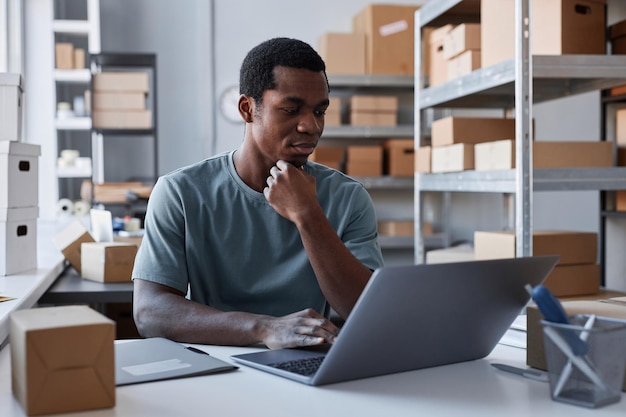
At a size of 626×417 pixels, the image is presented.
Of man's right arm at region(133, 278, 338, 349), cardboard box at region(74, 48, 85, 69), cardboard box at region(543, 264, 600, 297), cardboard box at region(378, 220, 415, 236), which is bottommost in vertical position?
cardboard box at region(543, 264, 600, 297)

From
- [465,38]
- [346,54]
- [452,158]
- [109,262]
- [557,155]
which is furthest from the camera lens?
[346,54]

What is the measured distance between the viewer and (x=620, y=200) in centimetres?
338

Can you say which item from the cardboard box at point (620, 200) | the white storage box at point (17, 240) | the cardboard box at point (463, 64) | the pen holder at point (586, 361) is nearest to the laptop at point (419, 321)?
the pen holder at point (586, 361)

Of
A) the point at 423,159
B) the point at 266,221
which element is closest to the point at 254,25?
the point at 423,159

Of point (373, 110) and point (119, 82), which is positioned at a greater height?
point (119, 82)

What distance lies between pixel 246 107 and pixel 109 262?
3.17 feet

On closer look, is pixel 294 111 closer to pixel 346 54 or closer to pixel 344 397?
pixel 344 397

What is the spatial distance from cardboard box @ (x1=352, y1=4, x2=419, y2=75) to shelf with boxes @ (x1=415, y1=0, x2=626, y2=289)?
1839 millimetres

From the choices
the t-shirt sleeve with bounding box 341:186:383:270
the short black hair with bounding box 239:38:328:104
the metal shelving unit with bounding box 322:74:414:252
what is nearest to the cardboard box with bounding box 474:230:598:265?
the t-shirt sleeve with bounding box 341:186:383:270

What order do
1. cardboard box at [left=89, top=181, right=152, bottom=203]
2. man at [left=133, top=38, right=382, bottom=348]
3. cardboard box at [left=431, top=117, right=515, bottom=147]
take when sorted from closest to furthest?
man at [left=133, top=38, right=382, bottom=348] → cardboard box at [left=431, top=117, right=515, bottom=147] → cardboard box at [left=89, top=181, right=152, bottom=203]

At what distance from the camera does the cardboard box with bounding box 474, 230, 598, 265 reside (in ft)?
9.02

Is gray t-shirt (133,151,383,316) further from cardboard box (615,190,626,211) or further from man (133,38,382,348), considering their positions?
cardboard box (615,190,626,211)

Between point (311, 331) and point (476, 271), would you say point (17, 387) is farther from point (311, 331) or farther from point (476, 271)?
point (476, 271)

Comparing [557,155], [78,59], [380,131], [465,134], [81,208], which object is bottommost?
[81,208]
